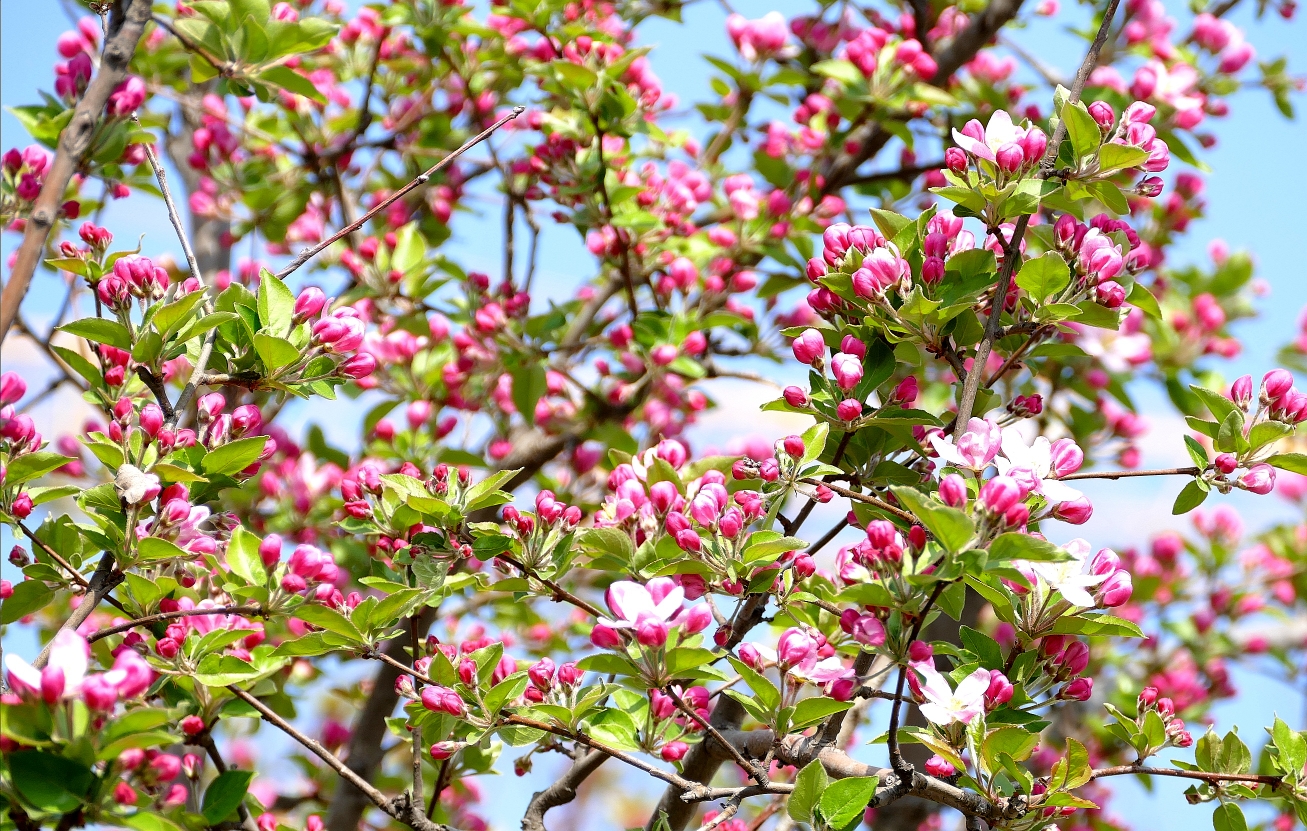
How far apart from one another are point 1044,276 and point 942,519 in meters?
0.35

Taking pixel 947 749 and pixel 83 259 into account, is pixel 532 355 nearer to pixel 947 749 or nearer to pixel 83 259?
pixel 83 259

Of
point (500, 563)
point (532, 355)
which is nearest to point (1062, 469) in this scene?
point (500, 563)

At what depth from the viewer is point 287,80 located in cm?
185

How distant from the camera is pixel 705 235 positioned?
2611mm

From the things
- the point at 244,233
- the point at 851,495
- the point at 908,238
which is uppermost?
the point at 244,233

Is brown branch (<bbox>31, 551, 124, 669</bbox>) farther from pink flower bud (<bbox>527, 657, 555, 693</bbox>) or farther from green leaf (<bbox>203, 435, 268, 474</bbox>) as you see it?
pink flower bud (<bbox>527, 657, 555, 693</bbox>)

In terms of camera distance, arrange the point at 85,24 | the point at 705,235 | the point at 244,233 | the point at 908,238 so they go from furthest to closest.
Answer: the point at 244,233 < the point at 705,235 < the point at 85,24 < the point at 908,238

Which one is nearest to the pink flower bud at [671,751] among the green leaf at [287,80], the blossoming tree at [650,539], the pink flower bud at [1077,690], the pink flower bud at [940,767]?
the blossoming tree at [650,539]

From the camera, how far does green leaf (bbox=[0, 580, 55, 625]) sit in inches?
50.7

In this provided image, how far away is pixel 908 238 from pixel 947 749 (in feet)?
1.80

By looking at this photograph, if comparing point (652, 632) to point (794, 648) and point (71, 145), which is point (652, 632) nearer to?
point (794, 648)

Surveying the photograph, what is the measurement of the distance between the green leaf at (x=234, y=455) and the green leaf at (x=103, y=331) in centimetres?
16

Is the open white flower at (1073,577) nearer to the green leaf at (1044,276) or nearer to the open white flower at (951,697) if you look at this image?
the open white flower at (951,697)

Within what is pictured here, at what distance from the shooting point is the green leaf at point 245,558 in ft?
4.25
